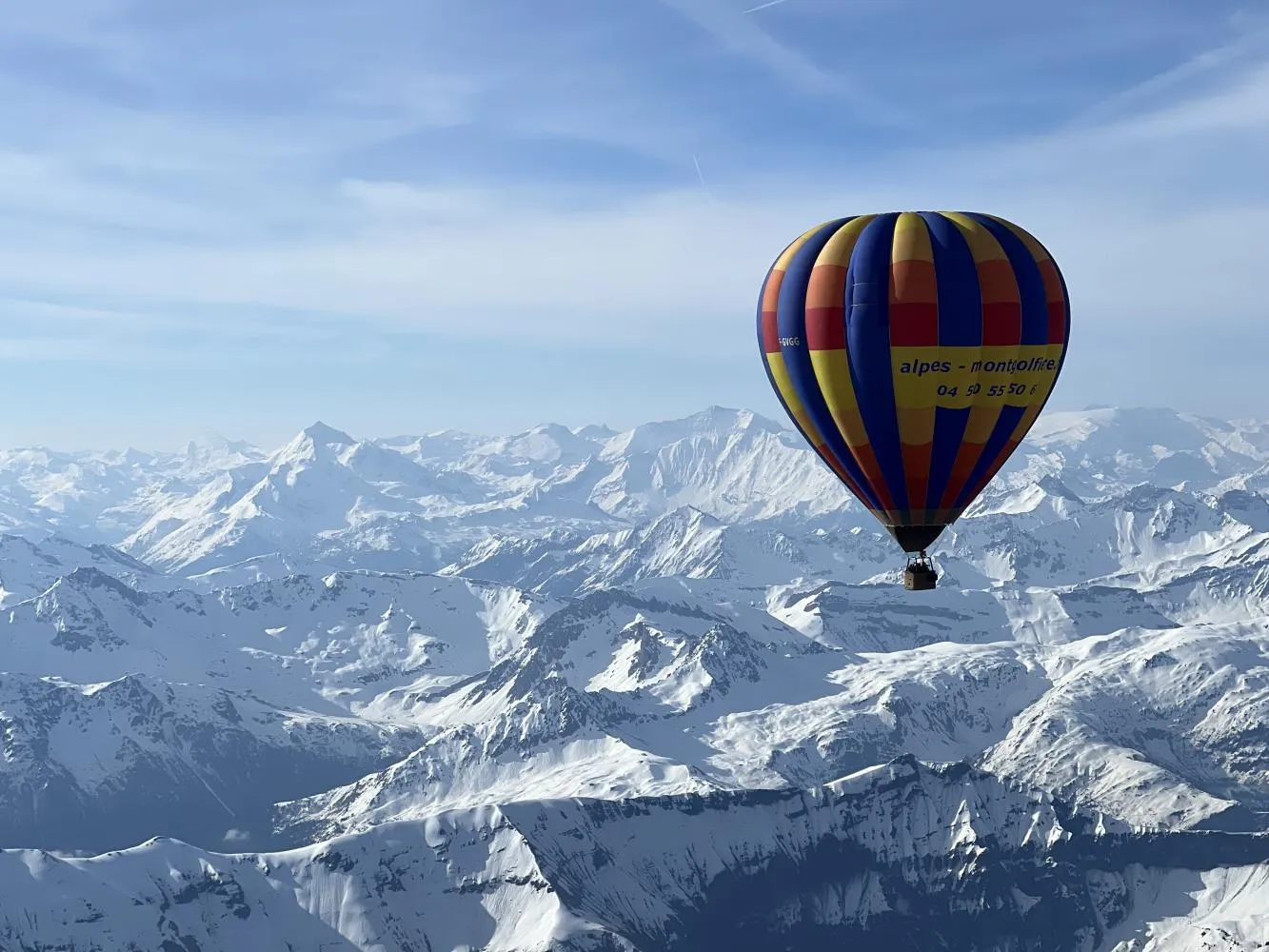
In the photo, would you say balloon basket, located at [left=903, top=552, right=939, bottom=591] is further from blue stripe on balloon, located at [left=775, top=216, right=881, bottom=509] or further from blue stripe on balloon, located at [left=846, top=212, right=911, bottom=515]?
blue stripe on balloon, located at [left=775, top=216, right=881, bottom=509]

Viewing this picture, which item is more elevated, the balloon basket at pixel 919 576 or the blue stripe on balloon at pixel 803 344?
the blue stripe on balloon at pixel 803 344

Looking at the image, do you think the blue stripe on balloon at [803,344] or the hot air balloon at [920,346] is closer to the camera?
the hot air balloon at [920,346]

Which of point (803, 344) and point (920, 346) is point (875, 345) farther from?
point (803, 344)

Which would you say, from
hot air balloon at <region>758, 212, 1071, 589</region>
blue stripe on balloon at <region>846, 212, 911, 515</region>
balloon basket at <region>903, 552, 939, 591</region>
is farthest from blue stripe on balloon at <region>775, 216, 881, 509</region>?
balloon basket at <region>903, 552, 939, 591</region>

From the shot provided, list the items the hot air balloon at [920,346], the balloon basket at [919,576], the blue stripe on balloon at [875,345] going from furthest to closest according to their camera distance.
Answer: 1. the blue stripe on balloon at [875,345]
2. the hot air balloon at [920,346]
3. the balloon basket at [919,576]

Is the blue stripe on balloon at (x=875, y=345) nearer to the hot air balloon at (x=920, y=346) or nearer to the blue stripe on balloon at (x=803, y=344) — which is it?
the hot air balloon at (x=920, y=346)

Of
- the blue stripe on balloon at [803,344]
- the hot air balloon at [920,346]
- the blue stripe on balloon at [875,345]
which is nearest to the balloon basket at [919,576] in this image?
the hot air balloon at [920,346]

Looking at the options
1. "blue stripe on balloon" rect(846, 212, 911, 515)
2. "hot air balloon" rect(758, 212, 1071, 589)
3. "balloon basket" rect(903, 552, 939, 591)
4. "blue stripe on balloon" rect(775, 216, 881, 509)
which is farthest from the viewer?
"blue stripe on balloon" rect(775, 216, 881, 509)

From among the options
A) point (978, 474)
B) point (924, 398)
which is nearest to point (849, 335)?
point (924, 398)

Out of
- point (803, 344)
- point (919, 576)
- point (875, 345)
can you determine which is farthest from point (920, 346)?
point (919, 576)
